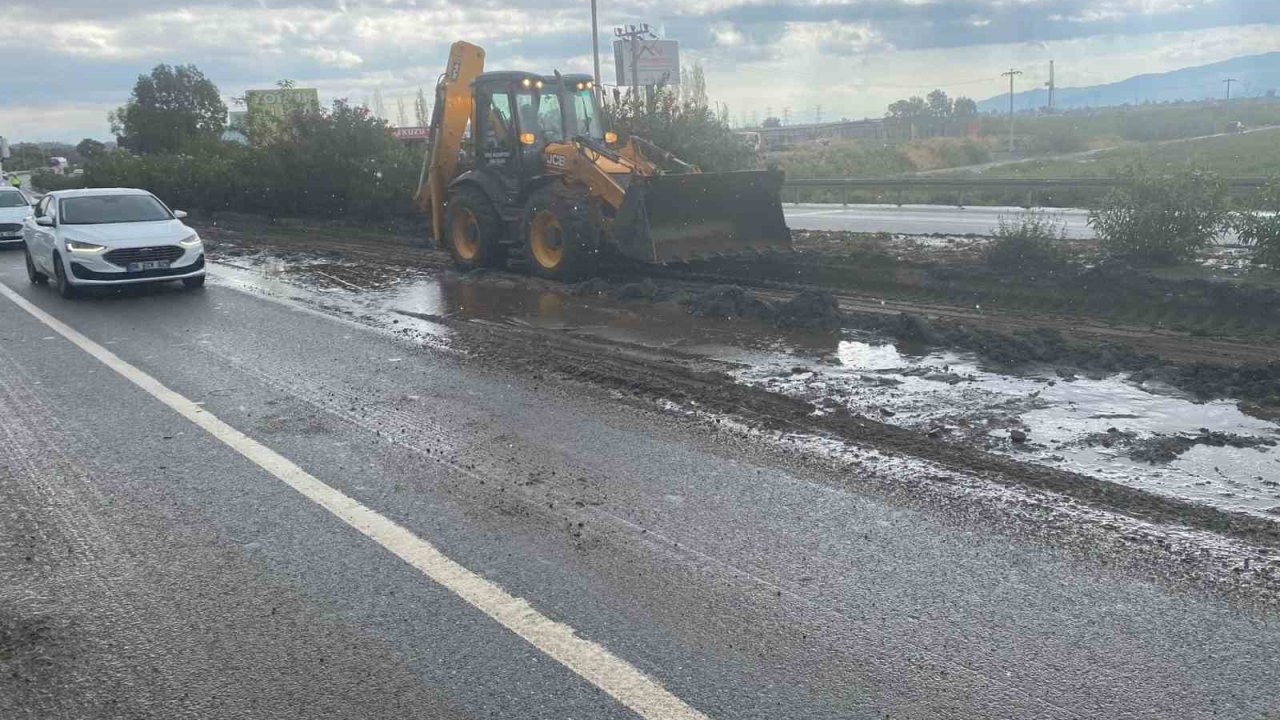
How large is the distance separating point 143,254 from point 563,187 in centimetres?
598

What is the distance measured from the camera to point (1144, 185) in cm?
1420

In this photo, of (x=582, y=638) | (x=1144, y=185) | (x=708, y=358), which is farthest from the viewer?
(x=1144, y=185)

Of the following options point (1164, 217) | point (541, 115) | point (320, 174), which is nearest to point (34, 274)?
point (541, 115)

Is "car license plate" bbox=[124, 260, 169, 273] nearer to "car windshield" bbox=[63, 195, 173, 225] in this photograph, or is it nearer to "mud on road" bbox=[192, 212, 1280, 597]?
"car windshield" bbox=[63, 195, 173, 225]

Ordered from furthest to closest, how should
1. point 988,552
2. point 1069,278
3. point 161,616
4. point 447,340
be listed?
point 1069,278 → point 447,340 → point 988,552 → point 161,616

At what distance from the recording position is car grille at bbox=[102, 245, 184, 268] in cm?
1429

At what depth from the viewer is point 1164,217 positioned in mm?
13688

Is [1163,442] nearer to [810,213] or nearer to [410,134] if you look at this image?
[810,213]

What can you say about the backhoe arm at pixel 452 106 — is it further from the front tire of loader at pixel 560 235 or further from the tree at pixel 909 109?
the tree at pixel 909 109

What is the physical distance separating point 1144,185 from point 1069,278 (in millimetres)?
2592

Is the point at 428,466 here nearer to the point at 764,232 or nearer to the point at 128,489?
the point at 128,489

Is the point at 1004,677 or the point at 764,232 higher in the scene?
the point at 764,232

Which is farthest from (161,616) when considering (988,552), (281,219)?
(281,219)

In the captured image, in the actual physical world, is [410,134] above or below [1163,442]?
above
